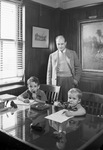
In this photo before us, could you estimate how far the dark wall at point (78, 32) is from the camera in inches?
150

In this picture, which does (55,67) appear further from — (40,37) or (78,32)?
(78,32)

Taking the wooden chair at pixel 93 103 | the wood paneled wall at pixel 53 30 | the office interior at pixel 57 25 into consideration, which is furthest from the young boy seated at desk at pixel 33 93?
the wood paneled wall at pixel 53 30

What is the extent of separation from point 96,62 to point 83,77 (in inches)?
17.1

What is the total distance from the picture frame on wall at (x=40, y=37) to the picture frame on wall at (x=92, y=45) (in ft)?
2.44

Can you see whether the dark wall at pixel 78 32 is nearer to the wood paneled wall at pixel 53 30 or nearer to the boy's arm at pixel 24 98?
the wood paneled wall at pixel 53 30

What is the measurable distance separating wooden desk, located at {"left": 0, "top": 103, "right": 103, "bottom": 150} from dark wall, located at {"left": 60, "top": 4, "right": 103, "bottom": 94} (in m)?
2.29

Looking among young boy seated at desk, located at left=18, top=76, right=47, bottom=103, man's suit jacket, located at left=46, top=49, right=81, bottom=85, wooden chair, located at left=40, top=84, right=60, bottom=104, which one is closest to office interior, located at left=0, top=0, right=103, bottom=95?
man's suit jacket, located at left=46, top=49, right=81, bottom=85

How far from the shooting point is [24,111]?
72.4 inches

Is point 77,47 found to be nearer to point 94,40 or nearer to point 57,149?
point 94,40

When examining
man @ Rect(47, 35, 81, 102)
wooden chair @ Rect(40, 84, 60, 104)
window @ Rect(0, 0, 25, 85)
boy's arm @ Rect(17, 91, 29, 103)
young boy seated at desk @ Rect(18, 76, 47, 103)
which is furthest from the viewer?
window @ Rect(0, 0, 25, 85)

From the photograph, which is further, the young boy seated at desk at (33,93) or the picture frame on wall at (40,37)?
the picture frame on wall at (40,37)

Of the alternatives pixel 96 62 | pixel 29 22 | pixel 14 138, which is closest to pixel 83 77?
pixel 96 62

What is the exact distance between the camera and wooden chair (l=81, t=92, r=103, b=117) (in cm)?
192

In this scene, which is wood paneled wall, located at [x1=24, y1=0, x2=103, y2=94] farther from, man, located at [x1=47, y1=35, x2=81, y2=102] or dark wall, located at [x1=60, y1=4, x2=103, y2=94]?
man, located at [x1=47, y1=35, x2=81, y2=102]
